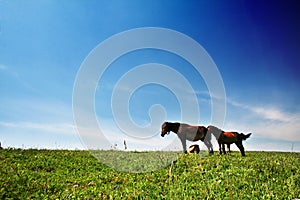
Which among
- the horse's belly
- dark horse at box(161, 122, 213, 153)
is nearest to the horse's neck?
dark horse at box(161, 122, 213, 153)

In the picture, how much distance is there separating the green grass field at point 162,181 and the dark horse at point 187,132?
4.59m

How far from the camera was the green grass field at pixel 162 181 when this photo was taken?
28.2 feet

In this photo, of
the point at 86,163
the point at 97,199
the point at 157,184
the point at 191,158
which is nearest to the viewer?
the point at 97,199

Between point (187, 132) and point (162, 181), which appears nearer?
point (162, 181)

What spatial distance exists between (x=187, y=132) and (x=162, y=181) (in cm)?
871

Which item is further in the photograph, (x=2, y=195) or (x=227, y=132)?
(x=227, y=132)

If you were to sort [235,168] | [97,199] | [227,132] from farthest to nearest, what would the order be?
[227,132] < [235,168] < [97,199]

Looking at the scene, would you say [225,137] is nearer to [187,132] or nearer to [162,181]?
[187,132]

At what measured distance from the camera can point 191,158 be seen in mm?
14031

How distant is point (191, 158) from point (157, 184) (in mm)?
4359

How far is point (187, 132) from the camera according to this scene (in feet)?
62.4

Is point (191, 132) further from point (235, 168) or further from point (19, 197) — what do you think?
point (19, 197)

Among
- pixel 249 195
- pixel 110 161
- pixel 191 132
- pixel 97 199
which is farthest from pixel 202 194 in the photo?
pixel 191 132

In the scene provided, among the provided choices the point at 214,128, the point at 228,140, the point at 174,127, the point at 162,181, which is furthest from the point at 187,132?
the point at 162,181
